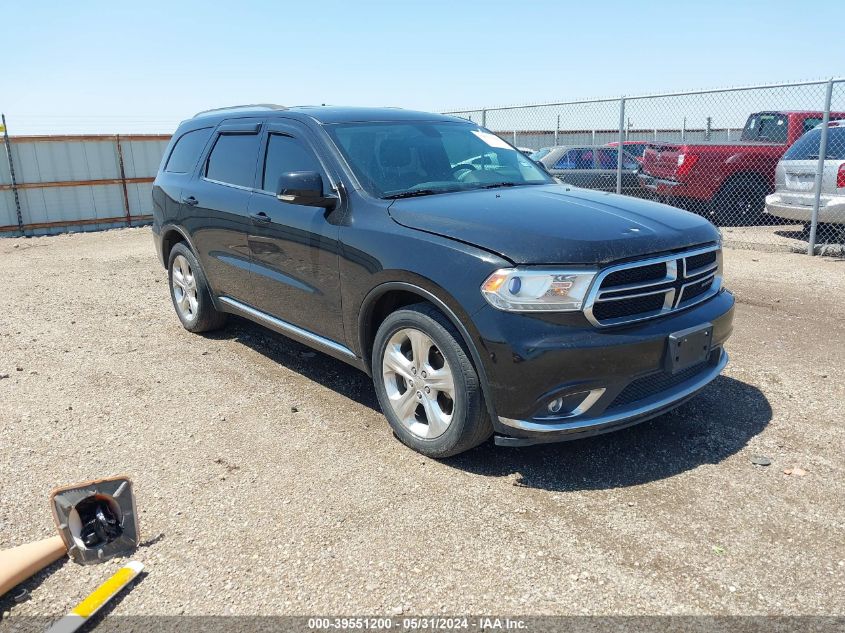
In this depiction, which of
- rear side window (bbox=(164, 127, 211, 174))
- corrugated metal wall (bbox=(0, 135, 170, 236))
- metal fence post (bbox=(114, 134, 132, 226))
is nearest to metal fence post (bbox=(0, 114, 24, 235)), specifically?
corrugated metal wall (bbox=(0, 135, 170, 236))

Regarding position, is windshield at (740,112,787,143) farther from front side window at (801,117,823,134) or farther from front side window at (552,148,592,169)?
front side window at (552,148,592,169)

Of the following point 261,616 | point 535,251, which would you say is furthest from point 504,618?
point 535,251

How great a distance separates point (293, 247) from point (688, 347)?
242 centimetres

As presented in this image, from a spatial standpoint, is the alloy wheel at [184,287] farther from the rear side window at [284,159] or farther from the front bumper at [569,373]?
the front bumper at [569,373]

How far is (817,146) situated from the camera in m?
9.42

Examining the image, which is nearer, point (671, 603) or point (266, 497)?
point (671, 603)

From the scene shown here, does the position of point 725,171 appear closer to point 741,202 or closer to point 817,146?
point 741,202

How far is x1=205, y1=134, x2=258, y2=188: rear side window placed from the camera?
496 centimetres

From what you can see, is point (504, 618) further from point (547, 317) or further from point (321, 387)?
point (321, 387)

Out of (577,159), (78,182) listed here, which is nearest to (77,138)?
(78,182)

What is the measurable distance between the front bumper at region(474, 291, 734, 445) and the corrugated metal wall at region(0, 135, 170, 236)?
15.7m

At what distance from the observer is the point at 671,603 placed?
2.53m

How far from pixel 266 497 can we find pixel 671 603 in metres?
1.87

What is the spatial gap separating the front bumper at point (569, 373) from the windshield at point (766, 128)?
10.3m
